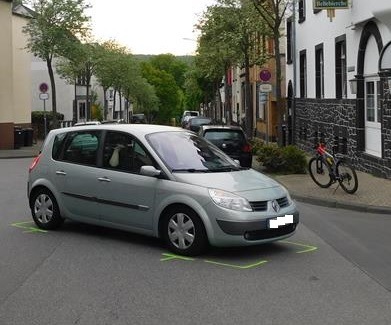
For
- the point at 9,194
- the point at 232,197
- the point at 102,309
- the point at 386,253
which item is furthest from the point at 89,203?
the point at 9,194

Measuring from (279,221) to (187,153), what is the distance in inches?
61.0

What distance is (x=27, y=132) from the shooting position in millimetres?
32688

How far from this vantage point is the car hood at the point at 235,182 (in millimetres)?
7543

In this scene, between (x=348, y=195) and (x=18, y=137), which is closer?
(x=348, y=195)

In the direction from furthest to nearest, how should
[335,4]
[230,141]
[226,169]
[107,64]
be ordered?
[107,64]
[230,141]
[335,4]
[226,169]

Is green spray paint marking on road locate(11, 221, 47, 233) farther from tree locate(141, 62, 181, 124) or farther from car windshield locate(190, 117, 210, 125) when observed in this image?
tree locate(141, 62, 181, 124)

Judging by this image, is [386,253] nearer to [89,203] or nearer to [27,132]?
[89,203]

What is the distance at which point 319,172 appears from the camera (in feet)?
49.5

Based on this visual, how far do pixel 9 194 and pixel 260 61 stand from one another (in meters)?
21.4

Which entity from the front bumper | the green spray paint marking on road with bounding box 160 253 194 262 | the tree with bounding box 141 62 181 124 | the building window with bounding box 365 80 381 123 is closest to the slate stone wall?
the building window with bounding box 365 80 381 123

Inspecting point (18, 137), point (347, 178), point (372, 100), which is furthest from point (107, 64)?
point (347, 178)

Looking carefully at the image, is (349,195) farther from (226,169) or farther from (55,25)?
(55,25)

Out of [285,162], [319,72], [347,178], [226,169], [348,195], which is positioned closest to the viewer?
[226,169]

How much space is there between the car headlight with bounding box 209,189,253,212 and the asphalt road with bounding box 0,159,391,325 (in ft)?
2.09
